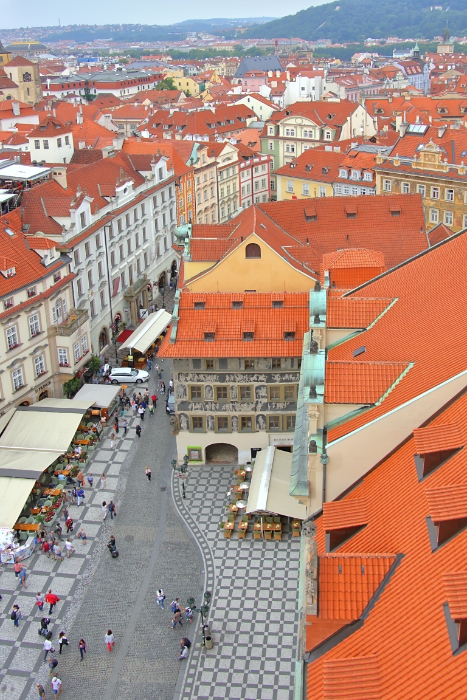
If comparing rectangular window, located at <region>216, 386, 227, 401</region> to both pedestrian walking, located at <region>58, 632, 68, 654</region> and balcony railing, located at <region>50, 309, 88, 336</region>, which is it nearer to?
balcony railing, located at <region>50, 309, 88, 336</region>

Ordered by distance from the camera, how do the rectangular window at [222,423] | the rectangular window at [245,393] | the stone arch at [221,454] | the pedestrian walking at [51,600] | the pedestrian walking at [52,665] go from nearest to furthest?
1. the pedestrian walking at [52,665]
2. the pedestrian walking at [51,600]
3. the rectangular window at [245,393]
4. the rectangular window at [222,423]
5. the stone arch at [221,454]

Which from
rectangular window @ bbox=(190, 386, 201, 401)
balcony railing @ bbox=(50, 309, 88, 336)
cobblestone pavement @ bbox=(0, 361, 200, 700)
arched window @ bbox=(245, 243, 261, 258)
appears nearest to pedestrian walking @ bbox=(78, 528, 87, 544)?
cobblestone pavement @ bbox=(0, 361, 200, 700)

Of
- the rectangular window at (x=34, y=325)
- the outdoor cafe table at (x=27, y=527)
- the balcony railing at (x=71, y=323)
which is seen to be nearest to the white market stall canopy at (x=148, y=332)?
the balcony railing at (x=71, y=323)

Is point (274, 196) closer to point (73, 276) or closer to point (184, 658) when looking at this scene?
point (73, 276)

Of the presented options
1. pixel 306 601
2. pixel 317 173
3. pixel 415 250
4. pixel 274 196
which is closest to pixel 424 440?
pixel 306 601

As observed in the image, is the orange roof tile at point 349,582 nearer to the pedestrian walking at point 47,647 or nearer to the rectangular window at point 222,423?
the pedestrian walking at point 47,647

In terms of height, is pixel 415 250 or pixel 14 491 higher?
pixel 415 250
